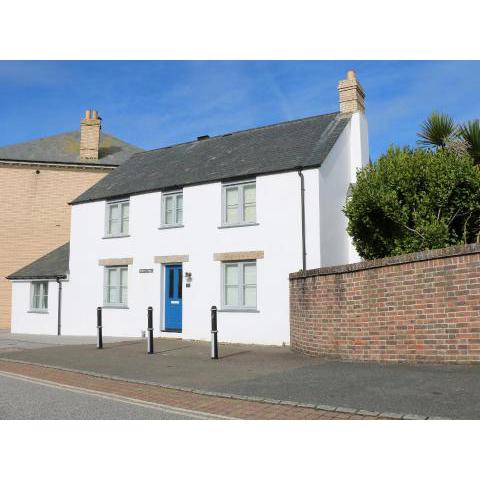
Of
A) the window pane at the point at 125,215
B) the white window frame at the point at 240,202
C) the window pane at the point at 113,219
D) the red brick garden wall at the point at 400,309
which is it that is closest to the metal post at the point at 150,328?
the red brick garden wall at the point at 400,309

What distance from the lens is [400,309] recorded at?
960 centimetres

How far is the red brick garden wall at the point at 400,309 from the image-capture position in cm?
870

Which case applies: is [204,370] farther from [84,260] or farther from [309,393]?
[84,260]

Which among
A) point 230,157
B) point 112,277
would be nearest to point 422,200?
point 230,157

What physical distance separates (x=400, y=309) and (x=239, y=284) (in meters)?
6.85

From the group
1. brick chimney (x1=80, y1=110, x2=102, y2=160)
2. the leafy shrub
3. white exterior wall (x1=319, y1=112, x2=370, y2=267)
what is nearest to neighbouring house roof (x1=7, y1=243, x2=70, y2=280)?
brick chimney (x1=80, y1=110, x2=102, y2=160)

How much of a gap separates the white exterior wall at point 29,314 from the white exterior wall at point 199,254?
792 millimetres

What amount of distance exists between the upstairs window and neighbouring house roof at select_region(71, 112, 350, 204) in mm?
370

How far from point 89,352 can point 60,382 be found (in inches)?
184

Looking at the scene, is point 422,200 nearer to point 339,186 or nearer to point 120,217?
point 339,186

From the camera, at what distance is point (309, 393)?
7453 millimetres

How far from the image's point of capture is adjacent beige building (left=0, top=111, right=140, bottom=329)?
2553 cm
